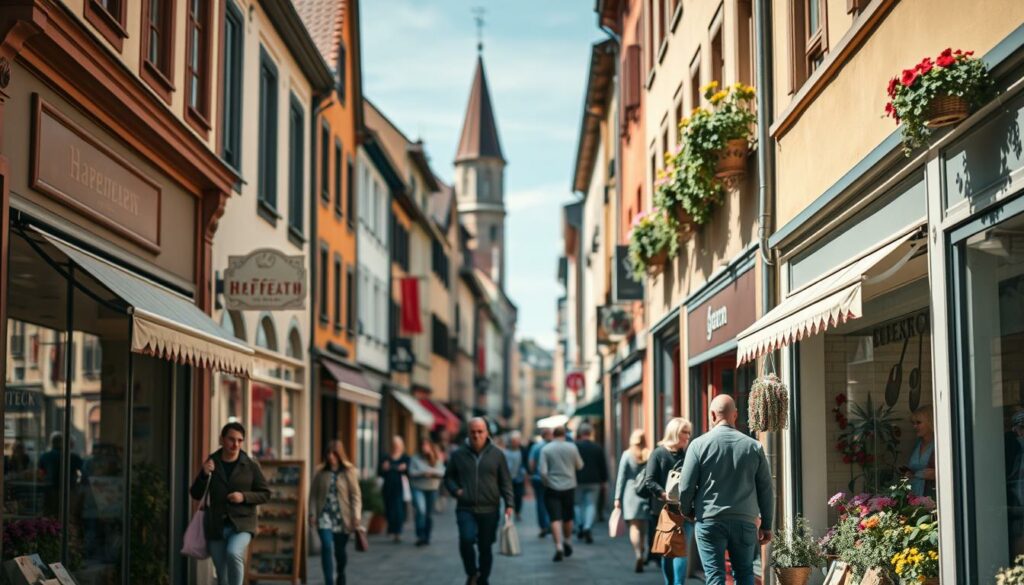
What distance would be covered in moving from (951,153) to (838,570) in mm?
3559

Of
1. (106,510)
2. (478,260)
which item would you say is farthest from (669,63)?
(478,260)

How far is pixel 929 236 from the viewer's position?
859 centimetres

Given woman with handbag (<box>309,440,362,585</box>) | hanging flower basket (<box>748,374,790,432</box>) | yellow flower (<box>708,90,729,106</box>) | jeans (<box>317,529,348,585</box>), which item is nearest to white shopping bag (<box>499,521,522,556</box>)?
woman with handbag (<box>309,440,362,585</box>)

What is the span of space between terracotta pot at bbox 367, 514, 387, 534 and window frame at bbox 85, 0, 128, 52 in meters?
16.1

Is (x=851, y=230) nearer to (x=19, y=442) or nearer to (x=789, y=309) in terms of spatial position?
(x=789, y=309)

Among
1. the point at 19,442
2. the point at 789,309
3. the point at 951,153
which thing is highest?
the point at 951,153

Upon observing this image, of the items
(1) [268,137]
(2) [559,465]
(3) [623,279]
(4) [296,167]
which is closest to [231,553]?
(2) [559,465]

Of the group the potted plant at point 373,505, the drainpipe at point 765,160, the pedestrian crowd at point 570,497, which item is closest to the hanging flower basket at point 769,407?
the pedestrian crowd at point 570,497

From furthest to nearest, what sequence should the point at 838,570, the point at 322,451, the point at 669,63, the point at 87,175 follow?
the point at 322,451 < the point at 669,63 < the point at 87,175 < the point at 838,570

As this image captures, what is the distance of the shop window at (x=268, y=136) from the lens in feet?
70.3

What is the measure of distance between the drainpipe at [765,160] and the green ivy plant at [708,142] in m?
0.79

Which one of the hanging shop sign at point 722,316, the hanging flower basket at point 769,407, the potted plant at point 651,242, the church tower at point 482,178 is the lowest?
the hanging flower basket at point 769,407

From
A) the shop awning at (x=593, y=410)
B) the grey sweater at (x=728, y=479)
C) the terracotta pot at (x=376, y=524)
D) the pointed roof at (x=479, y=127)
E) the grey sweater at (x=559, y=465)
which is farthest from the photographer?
the pointed roof at (x=479, y=127)

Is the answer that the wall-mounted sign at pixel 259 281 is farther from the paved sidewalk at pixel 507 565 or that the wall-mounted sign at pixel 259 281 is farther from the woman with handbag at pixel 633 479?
the woman with handbag at pixel 633 479
